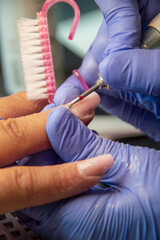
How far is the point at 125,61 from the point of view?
0.67 metres

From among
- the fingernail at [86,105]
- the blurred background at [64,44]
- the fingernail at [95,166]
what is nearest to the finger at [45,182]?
the fingernail at [95,166]

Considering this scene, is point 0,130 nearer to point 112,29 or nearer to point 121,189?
point 121,189

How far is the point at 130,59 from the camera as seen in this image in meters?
0.67

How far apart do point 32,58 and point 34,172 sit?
0.49 metres

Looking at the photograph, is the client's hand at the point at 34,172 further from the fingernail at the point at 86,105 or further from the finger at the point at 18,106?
the finger at the point at 18,106

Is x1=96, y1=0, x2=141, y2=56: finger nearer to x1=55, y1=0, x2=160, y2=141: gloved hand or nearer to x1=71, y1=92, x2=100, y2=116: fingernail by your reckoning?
x1=55, y1=0, x2=160, y2=141: gloved hand

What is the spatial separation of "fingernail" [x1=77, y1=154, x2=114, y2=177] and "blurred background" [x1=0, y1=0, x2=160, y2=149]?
2.06 ft

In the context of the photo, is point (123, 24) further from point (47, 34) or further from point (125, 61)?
point (47, 34)

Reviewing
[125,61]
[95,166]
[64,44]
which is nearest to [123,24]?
[125,61]

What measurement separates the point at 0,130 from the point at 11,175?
0.44ft

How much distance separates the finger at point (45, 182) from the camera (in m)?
0.47

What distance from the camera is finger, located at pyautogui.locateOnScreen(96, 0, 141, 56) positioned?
0.71m

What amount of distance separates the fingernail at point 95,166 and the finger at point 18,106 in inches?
16.6

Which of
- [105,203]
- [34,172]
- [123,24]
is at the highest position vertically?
[123,24]
